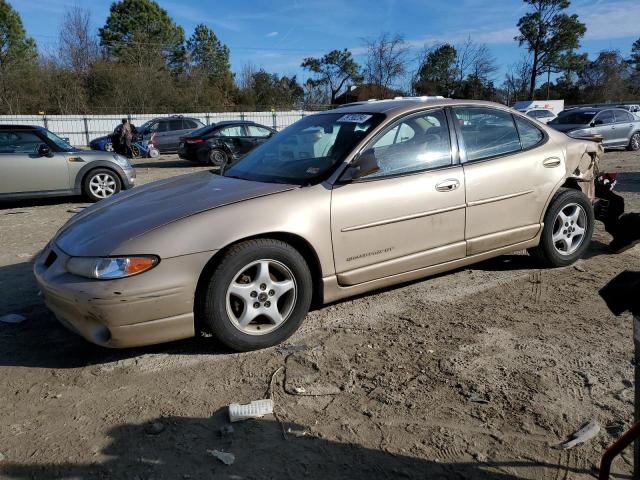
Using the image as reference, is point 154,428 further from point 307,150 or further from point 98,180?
point 98,180

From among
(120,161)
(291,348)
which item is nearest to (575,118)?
(120,161)

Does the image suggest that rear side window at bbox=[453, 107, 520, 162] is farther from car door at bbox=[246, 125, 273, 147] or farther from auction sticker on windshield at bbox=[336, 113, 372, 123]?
car door at bbox=[246, 125, 273, 147]

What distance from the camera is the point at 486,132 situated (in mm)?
4445

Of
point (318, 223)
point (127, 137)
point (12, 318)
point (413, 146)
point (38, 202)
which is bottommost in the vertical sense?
point (12, 318)

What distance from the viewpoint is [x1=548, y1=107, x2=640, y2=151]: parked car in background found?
15.9m

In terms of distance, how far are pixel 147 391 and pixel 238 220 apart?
1135 millimetres

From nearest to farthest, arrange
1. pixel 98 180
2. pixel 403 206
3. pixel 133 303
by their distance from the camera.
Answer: pixel 133 303, pixel 403 206, pixel 98 180

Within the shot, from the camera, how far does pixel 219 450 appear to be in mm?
2432

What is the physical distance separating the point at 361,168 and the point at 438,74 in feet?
133

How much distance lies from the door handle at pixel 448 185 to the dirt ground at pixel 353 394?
90 centimetres

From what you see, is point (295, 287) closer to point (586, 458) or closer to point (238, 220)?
point (238, 220)

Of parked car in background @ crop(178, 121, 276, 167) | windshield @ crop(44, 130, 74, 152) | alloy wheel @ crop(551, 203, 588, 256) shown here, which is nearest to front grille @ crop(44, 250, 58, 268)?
alloy wheel @ crop(551, 203, 588, 256)

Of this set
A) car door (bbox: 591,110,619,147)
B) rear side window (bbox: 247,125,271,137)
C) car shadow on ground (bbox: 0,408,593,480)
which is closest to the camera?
car shadow on ground (bbox: 0,408,593,480)

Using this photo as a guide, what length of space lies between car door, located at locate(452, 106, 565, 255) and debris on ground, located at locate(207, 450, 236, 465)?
261 cm
